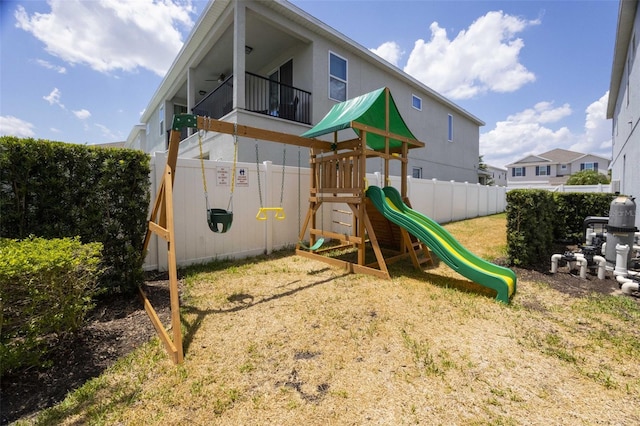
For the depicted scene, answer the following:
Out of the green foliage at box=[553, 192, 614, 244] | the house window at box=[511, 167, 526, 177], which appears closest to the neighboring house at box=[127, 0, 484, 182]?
the green foliage at box=[553, 192, 614, 244]

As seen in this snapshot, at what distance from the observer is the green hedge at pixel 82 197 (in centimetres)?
300

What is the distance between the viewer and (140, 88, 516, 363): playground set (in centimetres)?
366

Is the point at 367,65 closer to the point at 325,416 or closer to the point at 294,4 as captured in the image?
the point at 294,4

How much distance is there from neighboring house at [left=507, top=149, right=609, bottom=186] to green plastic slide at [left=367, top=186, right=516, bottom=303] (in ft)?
143

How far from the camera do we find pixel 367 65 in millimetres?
11414

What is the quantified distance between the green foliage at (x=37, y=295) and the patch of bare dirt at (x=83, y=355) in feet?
0.49

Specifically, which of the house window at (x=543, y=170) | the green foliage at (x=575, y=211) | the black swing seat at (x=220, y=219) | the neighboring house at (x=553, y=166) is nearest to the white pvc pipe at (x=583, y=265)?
the green foliage at (x=575, y=211)

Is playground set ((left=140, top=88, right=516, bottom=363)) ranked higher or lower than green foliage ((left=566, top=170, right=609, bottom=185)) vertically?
lower

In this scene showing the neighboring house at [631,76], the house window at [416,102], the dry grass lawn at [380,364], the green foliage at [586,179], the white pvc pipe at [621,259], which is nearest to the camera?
the dry grass lawn at [380,364]

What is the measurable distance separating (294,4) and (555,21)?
7.44 metres

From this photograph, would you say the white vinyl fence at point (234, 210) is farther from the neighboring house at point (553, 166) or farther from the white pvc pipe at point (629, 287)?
the neighboring house at point (553, 166)

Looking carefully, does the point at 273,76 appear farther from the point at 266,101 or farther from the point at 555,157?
the point at 555,157

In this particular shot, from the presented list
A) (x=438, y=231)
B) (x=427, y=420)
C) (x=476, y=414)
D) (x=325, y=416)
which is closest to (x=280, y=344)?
(x=325, y=416)

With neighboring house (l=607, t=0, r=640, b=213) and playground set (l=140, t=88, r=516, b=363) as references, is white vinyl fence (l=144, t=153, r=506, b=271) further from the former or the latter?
neighboring house (l=607, t=0, r=640, b=213)
